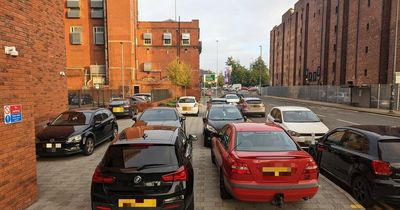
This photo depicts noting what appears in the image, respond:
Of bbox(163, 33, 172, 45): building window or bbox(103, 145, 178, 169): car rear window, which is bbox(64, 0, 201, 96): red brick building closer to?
bbox(163, 33, 172, 45): building window

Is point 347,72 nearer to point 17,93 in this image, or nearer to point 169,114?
point 169,114

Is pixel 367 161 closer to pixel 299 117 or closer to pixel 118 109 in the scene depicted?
pixel 299 117

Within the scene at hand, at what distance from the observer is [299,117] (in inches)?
452

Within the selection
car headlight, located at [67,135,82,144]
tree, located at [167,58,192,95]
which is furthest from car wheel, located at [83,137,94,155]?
tree, located at [167,58,192,95]

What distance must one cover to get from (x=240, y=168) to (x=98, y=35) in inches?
1786

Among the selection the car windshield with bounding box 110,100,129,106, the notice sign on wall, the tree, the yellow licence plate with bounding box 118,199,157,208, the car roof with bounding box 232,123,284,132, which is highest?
the tree

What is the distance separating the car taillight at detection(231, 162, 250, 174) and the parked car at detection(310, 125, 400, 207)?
243 cm

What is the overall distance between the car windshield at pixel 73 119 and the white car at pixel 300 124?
702 centimetres

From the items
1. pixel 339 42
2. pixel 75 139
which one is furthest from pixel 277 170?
pixel 339 42

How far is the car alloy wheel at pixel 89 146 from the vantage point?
10320 mm

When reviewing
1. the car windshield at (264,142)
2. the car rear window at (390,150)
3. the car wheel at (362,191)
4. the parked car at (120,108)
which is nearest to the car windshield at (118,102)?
the parked car at (120,108)

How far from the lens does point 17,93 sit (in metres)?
5.73

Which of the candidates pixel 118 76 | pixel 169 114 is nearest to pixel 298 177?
pixel 169 114

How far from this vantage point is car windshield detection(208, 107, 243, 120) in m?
12.3
